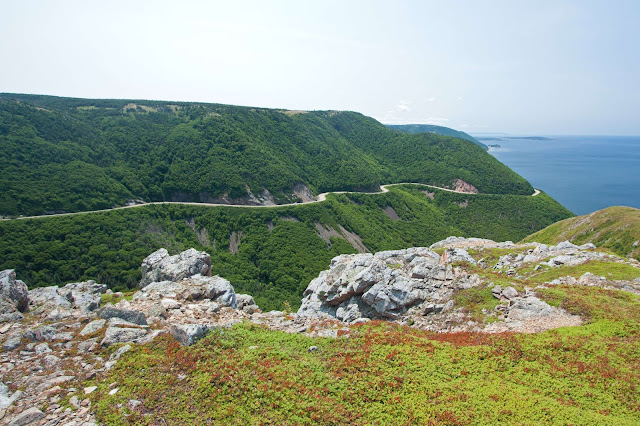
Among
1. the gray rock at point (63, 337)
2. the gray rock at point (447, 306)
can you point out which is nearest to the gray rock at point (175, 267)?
the gray rock at point (63, 337)

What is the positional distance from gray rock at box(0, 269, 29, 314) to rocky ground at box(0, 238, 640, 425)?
0.07 metres

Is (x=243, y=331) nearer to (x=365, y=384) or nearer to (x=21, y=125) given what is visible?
(x=365, y=384)

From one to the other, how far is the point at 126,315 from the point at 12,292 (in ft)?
31.5

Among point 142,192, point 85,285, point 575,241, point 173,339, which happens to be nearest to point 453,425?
point 173,339

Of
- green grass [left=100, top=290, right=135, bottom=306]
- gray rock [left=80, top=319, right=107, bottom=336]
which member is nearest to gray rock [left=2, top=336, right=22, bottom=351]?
gray rock [left=80, top=319, right=107, bottom=336]

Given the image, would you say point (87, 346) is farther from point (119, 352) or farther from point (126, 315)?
point (126, 315)

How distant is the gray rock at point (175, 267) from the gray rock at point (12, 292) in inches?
406

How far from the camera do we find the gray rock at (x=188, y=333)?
53.4 ft

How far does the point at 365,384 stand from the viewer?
1328 cm

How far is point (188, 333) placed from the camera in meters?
16.4

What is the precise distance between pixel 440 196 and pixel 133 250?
412 feet

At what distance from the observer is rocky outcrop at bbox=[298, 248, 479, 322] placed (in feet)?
83.4

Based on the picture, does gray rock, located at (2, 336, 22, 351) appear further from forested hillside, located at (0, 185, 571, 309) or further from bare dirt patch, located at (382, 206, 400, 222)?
bare dirt patch, located at (382, 206, 400, 222)

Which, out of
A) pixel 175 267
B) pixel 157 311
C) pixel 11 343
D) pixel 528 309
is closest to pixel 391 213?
pixel 175 267
